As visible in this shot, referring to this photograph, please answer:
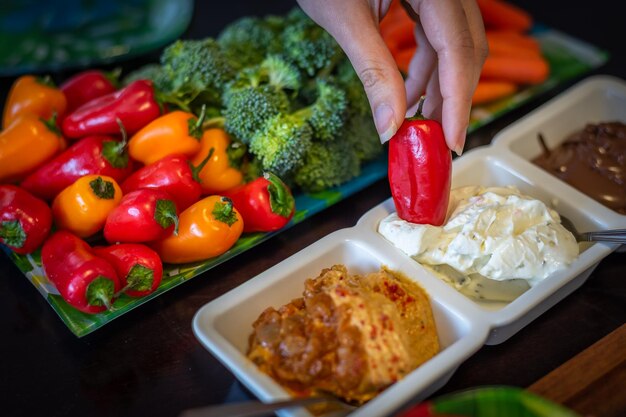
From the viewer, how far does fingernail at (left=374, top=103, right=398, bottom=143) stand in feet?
6.53

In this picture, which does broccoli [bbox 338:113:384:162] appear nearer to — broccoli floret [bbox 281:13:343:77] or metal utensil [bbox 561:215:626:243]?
broccoli floret [bbox 281:13:343:77]

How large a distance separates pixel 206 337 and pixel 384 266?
0.56 metres

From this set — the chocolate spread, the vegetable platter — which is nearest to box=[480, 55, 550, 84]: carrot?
the vegetable platter

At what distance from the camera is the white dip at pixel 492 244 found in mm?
1974

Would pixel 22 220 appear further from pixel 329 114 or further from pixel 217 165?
pixel 329 114

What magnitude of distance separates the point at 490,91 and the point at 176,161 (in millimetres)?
1415

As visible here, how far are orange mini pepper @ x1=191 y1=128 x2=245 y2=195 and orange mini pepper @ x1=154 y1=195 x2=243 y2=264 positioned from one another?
0.23m

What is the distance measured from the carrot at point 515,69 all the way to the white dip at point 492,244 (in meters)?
1.03

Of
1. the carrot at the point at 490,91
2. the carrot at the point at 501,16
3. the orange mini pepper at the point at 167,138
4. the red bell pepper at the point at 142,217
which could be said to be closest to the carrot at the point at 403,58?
the carrot at the point at 490,91

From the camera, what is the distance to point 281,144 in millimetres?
2367

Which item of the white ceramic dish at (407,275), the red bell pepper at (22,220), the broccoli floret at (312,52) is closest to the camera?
the white ceramic dish at (407,275)

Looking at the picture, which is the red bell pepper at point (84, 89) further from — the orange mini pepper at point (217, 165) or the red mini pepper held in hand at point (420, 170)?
the red mini pepper held in hand at point (420, 170)

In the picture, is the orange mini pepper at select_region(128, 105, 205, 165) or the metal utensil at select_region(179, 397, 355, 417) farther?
the orange mini pepper at select_region(128, 105, 205, 165)

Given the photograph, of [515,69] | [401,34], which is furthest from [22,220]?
[515,69]
